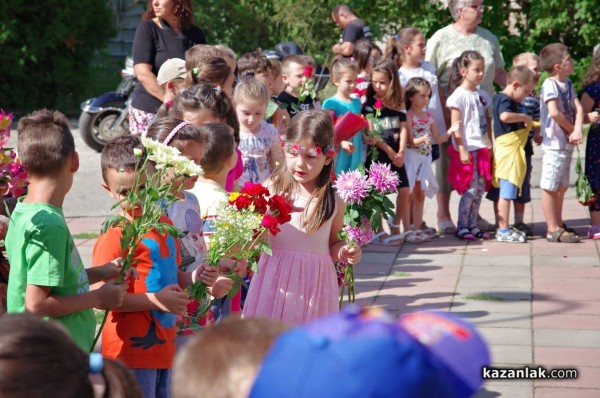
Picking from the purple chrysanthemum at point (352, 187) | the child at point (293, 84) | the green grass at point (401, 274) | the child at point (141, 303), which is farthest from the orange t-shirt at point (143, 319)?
the child at point (293, 84)

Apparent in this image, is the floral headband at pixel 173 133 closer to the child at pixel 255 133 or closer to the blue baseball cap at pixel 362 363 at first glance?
the child at pixel 255 133

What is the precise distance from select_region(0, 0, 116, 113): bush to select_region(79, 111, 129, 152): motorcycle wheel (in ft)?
8.29

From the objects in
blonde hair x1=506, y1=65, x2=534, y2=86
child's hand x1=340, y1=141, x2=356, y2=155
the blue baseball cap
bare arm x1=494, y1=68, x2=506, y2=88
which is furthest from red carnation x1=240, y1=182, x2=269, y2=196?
bare arm x1=494, y1=68, x2=506, y2=88

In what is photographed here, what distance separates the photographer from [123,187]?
387 centimetres

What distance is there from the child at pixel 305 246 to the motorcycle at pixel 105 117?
25.6 ft

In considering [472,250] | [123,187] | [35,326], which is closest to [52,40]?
[472,250]

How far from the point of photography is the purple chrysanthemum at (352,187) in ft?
17.2

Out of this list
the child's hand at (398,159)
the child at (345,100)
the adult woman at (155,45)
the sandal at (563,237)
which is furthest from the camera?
the sandal at (563,237)

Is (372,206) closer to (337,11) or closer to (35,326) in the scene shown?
(35,326)

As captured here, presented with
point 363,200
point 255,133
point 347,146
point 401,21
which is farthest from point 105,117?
point 363,200

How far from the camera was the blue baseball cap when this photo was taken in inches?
52.1

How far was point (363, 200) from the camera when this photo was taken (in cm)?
546

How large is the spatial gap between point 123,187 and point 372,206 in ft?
6.27

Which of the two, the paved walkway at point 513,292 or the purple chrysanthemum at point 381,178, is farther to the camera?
the paved walkway at point 513,292
